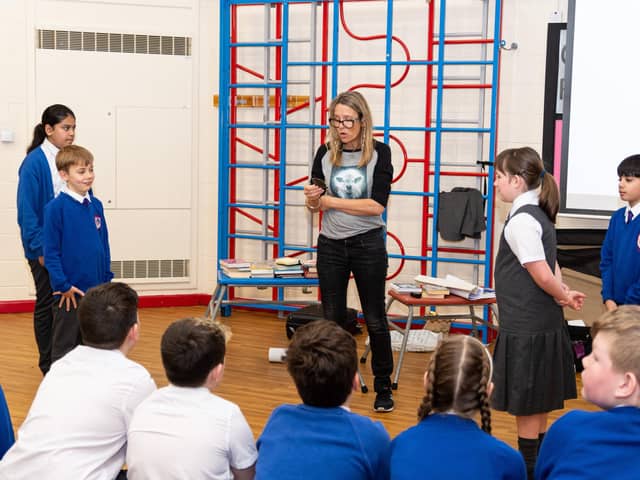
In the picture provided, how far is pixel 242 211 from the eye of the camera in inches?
245

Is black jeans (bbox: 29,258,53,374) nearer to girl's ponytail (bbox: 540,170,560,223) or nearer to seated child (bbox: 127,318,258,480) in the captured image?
seated child (bbox: 127,318,258,480)

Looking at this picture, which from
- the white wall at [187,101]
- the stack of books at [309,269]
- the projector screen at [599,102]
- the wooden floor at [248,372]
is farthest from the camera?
the white wall at [187,101]

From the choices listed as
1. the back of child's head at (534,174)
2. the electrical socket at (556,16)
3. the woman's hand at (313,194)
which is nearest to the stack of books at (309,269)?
the woman's hand at (313,194)

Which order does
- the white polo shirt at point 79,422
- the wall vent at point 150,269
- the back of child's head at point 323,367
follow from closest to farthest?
the back of child's head at point 323,367 → the white polo shirt at point 79,422 → the wall vent at point 150,269

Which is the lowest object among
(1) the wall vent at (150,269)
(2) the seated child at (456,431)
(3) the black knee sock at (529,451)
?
(3) the black knee sock at (529,451)

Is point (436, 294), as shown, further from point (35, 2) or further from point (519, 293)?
point (35, 2)

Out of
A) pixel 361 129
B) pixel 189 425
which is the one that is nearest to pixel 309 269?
pixel 361 129

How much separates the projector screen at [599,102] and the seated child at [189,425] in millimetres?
3383

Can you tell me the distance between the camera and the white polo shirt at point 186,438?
2.01 meters

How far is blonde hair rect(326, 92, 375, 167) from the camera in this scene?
3699 mm

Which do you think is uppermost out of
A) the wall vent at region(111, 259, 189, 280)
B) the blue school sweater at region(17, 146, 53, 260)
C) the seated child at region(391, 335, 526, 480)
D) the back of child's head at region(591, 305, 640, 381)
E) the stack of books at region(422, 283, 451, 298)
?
the blue school sweater at region(17, 146, 53, 260)

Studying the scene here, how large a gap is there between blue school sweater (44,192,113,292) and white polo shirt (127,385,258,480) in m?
1.82

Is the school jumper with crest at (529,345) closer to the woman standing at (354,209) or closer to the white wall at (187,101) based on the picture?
the woman standing at (354,209)

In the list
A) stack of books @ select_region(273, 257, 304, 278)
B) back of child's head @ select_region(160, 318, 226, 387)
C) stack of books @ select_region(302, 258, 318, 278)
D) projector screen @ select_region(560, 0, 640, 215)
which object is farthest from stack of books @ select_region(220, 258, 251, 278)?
back of child's head @ select_region(160, 318, 226, 387)
